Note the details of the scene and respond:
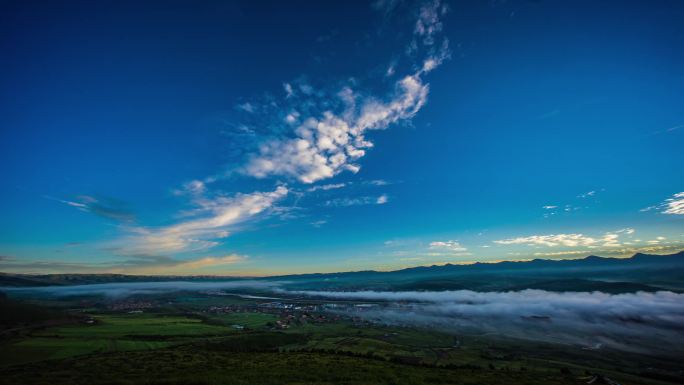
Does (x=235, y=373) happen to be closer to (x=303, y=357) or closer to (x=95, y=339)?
(x=303, y=357)

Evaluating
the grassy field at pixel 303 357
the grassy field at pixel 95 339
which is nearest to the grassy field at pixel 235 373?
the grassy field at pixel 303 357

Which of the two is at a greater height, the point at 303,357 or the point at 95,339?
the point at 303,357

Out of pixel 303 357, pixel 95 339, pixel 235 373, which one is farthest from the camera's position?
pixel 95 339

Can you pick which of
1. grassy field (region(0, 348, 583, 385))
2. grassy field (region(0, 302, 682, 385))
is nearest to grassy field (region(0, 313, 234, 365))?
grassy field (region(0, 302, 682, 385))

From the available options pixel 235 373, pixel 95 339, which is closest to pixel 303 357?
pixel 235 373

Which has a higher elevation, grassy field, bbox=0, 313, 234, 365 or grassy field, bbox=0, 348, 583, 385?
grassy field, bbox=0, 348, 583, 385

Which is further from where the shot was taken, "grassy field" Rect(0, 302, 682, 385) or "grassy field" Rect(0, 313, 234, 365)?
"grassy field" Rect(0, 313, 234, 365)

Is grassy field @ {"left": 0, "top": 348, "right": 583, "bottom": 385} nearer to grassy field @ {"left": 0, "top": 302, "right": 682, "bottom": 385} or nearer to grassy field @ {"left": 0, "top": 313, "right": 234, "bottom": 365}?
grassy field @ {"left": 0, "top": 302, "right": 682, "bottom": 385}

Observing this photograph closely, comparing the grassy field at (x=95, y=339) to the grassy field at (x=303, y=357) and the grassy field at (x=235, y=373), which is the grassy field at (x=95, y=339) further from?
the grassy field at (x=235, y=373)

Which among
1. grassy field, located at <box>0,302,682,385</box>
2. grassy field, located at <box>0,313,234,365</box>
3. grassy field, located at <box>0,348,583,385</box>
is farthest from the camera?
grassy field, located at <box>0,313,234,365</box>

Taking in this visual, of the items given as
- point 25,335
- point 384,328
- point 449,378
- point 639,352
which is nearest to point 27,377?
point 449,378

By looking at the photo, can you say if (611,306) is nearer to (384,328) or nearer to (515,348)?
(515,348)
